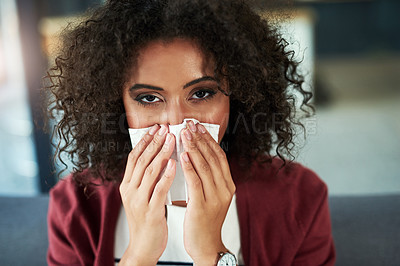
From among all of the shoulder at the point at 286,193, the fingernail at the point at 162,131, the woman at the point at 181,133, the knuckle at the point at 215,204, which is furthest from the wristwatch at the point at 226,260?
the fingernail at the point at 162,131

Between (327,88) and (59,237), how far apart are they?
18.1 feet

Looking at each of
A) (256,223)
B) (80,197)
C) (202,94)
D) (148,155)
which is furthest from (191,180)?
(80,197)

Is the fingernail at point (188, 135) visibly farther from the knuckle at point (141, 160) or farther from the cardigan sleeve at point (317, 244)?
the cardigan sleeve at point (317, 244)

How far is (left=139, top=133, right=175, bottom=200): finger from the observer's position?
0.99 metres

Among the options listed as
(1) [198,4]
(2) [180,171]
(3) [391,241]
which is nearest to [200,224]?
(2) [180,171]

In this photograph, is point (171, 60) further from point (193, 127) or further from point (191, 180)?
point (191, 180)

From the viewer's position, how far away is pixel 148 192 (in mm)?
1006

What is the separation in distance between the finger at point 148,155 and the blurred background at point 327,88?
0.39m

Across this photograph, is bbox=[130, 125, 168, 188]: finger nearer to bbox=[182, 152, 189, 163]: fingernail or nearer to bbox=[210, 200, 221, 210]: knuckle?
bbox=[182, 152, 189, 163]: fingernail

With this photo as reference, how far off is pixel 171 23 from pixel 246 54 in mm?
195

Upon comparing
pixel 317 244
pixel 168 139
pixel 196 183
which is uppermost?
pixel 168 139

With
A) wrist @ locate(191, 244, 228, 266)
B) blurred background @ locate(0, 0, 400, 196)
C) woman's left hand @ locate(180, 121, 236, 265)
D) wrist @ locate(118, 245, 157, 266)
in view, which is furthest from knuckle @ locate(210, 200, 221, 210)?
blurred background @ locate(0, 0, 400, 196)

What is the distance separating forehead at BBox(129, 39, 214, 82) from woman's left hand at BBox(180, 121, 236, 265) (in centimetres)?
13

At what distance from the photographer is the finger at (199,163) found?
0.98 meters
